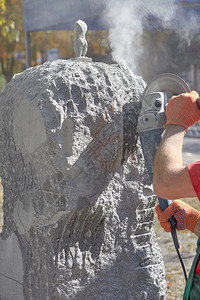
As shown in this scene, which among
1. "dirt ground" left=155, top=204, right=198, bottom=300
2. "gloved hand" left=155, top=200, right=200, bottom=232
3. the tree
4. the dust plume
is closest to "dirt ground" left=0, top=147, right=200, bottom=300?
"dirt ground" left=155, top=204, right=198, bottom=300

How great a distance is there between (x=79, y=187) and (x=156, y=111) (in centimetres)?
52

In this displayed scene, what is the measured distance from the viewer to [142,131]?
1966 millimetres

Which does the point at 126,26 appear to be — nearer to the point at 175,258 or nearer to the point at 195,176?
the point at 195,176

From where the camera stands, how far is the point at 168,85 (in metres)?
1.95

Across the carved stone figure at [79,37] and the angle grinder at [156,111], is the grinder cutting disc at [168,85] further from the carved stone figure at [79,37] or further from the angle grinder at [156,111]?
the carved stone figure at [79,37]

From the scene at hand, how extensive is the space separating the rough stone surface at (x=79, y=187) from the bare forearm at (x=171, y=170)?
475 millimetres

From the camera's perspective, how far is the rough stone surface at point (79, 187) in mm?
1963

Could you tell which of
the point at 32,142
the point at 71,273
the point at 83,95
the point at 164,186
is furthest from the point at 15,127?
the point at 164,186

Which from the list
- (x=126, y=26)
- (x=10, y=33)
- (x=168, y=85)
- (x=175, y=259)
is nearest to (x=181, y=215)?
(x=168, y=85)

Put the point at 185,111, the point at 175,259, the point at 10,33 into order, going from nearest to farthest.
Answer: the point at 185,111 < the point at 175,259 < the point at 10,33

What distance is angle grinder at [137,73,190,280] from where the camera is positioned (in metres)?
1.87

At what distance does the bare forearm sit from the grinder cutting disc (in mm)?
293

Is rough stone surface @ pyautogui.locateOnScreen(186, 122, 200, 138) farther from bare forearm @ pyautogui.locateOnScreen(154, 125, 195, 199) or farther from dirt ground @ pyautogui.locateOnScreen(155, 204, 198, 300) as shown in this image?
bare forearm @ pyautogui.locateOnScreen(154, 125, 195, 199)

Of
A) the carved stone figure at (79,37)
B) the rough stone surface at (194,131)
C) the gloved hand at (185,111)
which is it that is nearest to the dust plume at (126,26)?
the carved stone figure at (79,37)
